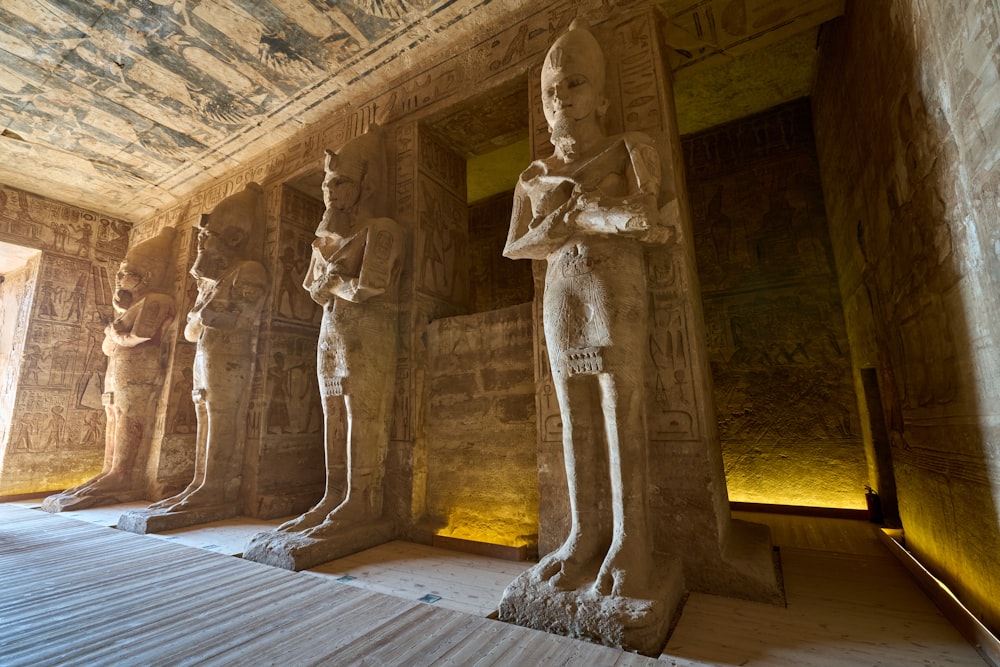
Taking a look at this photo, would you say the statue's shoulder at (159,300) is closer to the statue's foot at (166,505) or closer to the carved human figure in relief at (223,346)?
the carved human figure in relief at (223,346)

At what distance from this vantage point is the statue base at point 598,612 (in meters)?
1.98

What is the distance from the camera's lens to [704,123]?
21.4 ft

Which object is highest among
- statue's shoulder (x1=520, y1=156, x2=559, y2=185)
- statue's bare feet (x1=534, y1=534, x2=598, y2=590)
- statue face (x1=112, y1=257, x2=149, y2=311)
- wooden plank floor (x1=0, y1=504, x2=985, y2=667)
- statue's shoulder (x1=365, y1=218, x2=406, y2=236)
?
statue face (x1=112, y1=257, x2=149, y2=311)

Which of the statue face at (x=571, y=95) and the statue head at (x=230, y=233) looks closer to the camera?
the statue face at (x=571, y=95)

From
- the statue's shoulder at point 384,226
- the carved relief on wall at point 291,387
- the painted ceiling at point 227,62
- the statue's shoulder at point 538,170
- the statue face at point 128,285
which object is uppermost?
the painted ceiling at point 227,62

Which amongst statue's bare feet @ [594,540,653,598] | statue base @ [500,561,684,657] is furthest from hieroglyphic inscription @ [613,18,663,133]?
statue base @ [500,561,684,657]

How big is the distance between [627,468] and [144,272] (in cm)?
727

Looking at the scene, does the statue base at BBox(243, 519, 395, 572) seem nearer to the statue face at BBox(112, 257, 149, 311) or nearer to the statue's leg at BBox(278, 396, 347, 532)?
the statue's leg at BBox(278, 396, 347, 532)

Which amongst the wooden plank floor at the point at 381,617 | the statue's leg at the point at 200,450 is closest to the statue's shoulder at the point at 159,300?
the statue's leg at the point at 200,450

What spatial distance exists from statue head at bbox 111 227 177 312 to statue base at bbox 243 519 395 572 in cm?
497

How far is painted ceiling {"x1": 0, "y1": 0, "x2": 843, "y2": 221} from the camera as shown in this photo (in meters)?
4.24

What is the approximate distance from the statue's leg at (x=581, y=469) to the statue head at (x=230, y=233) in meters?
4.62

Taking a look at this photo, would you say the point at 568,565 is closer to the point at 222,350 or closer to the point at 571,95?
the point at 571,95

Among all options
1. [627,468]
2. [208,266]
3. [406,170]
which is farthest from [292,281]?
[627,468]
